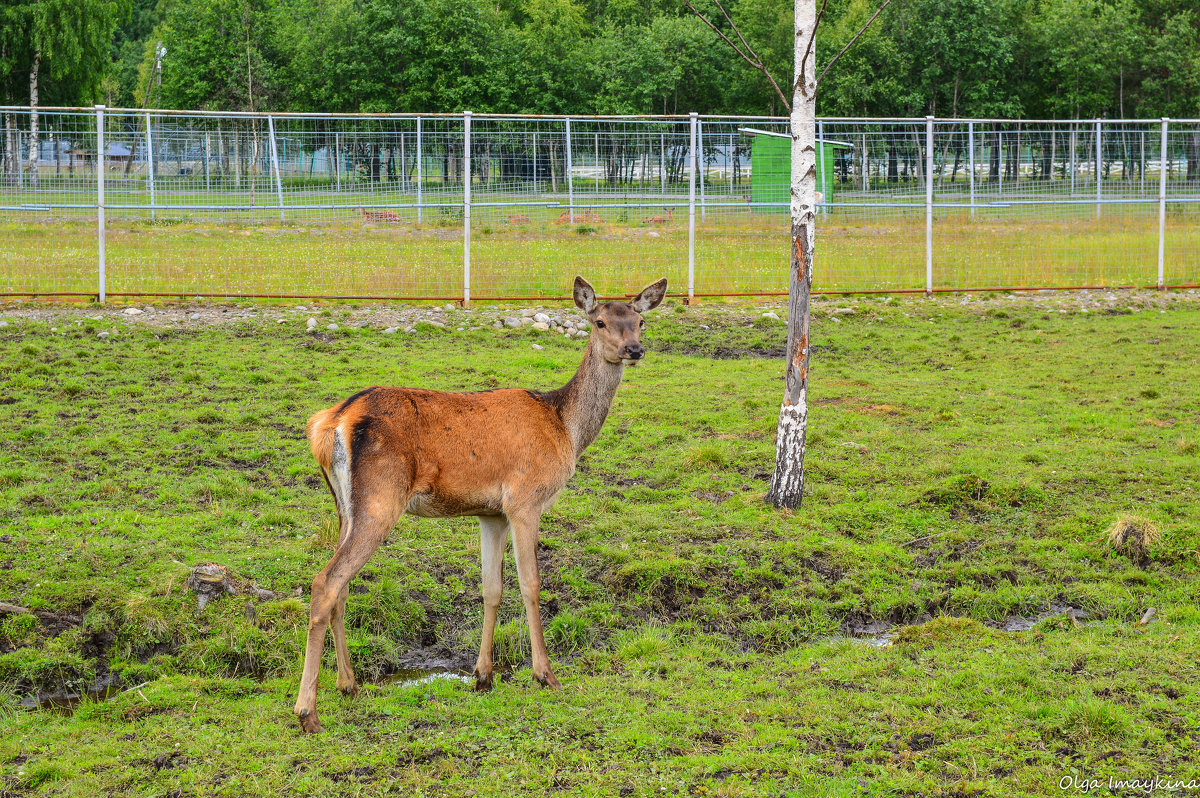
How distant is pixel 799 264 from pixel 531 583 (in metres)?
3.65

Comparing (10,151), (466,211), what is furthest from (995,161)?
(10,151)

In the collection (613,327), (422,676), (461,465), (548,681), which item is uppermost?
(613,327)

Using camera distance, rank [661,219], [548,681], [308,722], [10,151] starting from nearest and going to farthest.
→ [308,722] < [548,681] < [10,151] < [661,219]

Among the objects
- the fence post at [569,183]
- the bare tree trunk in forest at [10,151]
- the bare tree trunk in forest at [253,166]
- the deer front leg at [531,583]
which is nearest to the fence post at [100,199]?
the bare tree trunk in forest at [10,151]

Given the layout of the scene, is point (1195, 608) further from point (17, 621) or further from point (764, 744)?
point (17, 621)

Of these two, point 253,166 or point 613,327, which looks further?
point 253,166

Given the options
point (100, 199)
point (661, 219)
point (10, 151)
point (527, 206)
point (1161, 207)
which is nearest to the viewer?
point (100, 199)

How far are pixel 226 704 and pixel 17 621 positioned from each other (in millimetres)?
1482

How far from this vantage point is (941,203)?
18422 mm

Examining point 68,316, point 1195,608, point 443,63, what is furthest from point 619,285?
point 443,63

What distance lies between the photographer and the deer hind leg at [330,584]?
4.89 m

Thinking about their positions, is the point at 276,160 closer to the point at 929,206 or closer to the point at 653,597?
the point at 929,206

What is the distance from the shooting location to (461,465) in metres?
5.41

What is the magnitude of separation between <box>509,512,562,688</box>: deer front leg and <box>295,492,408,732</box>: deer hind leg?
0.74m
